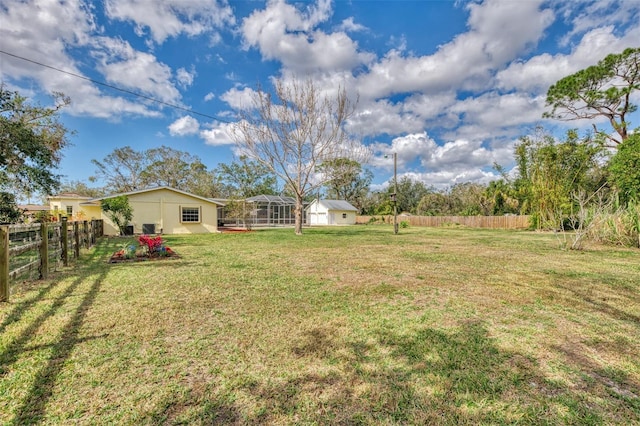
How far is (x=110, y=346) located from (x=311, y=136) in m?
14.3

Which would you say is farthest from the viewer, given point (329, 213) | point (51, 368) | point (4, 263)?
point (329, 213)

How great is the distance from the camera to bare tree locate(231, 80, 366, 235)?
1515 cm

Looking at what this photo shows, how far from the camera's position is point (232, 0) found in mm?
10539

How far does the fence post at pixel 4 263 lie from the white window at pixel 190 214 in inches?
540

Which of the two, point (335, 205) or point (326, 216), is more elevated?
point (335, 205)

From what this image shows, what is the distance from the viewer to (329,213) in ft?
114

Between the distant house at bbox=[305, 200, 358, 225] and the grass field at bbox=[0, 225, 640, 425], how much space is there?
2961cm

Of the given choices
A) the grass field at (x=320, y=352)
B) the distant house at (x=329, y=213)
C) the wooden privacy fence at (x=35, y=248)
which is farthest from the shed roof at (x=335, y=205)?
the grass field at (x=320, y=352)

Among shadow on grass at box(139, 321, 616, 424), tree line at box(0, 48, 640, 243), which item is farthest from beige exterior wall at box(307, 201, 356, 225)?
shadow on grass at box(139, 321, 616, 424)

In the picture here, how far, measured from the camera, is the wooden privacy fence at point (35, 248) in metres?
3.69

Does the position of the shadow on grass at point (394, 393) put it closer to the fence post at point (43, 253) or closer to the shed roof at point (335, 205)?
the fence post at point (43, 253)

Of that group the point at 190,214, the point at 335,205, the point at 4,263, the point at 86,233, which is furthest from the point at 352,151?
the point at 335,205

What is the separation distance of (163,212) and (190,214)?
148cm

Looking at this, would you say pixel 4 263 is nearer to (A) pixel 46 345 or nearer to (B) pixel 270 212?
(A) pixel 46 345
